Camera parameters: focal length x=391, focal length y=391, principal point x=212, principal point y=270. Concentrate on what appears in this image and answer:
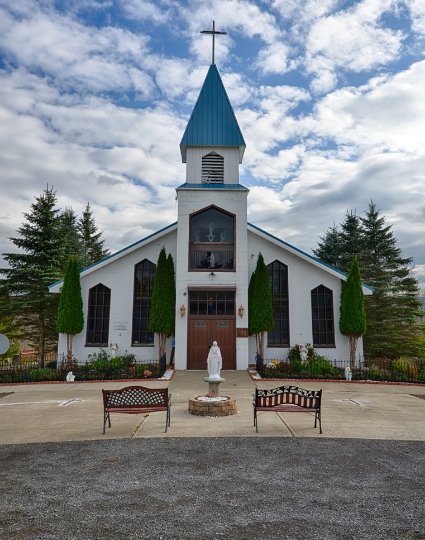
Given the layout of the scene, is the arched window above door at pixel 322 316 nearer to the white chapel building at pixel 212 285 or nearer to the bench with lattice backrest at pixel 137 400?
the white chapel building at pixel 212 285

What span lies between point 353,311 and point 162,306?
9149 mm

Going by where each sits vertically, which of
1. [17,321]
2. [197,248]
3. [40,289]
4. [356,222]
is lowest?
[17,321]

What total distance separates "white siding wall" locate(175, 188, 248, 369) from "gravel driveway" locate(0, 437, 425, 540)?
418 inches

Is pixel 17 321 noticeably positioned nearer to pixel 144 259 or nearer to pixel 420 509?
pixel 144 259

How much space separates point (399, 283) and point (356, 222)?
6.05 m

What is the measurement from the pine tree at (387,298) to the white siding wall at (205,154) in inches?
447

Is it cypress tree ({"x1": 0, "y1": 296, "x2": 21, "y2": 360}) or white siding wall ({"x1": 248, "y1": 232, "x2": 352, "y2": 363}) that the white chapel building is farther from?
cypress tree ({"x1": 0, "y1": 296, "x2": 21, "y2": 360})

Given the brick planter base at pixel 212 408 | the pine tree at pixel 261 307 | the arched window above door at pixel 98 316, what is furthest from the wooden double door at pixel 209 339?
the brick planter base at pixel 212 408

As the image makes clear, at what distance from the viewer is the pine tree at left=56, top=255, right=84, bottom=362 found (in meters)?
18.7

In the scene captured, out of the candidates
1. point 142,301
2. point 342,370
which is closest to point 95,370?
point 142,301

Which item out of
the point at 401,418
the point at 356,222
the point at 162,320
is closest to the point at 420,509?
the point at 401,418

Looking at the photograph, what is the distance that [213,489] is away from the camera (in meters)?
5.23

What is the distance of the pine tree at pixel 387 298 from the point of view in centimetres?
2394

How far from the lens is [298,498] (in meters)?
4.97
